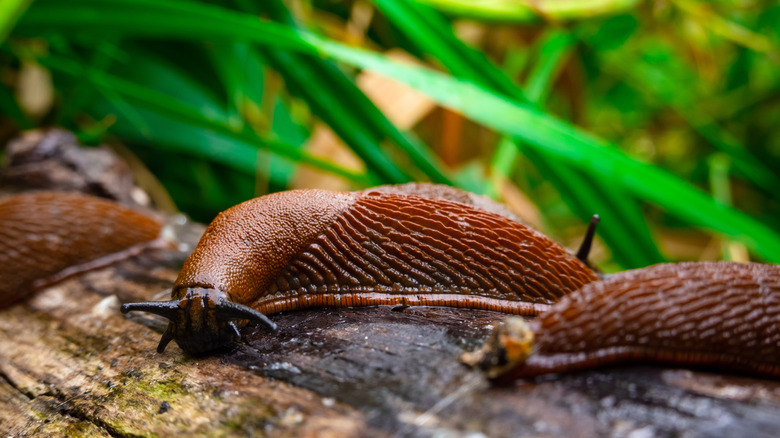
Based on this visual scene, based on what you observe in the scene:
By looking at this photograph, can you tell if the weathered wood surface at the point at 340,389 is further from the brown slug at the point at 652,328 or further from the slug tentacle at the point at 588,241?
the slug tentacle at the point at 588,241

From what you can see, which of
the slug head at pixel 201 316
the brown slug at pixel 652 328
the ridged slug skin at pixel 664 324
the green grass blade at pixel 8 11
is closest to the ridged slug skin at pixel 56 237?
the green grass blade at pixel 8 11

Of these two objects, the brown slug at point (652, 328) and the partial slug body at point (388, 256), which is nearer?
the brown slug at point (652, 328)

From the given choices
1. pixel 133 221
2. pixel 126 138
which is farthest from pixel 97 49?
pixel 133 221

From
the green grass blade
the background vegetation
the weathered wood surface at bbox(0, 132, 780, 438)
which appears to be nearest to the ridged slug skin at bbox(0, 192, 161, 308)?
the weathered wood surface at bbox(0, 132, 780, 438)

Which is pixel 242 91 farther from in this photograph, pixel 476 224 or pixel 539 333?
pixel 539 333

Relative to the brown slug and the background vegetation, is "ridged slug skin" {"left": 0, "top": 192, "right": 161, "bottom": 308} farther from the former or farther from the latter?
the brown slug

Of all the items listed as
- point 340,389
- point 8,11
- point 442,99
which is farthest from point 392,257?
point 8,11
